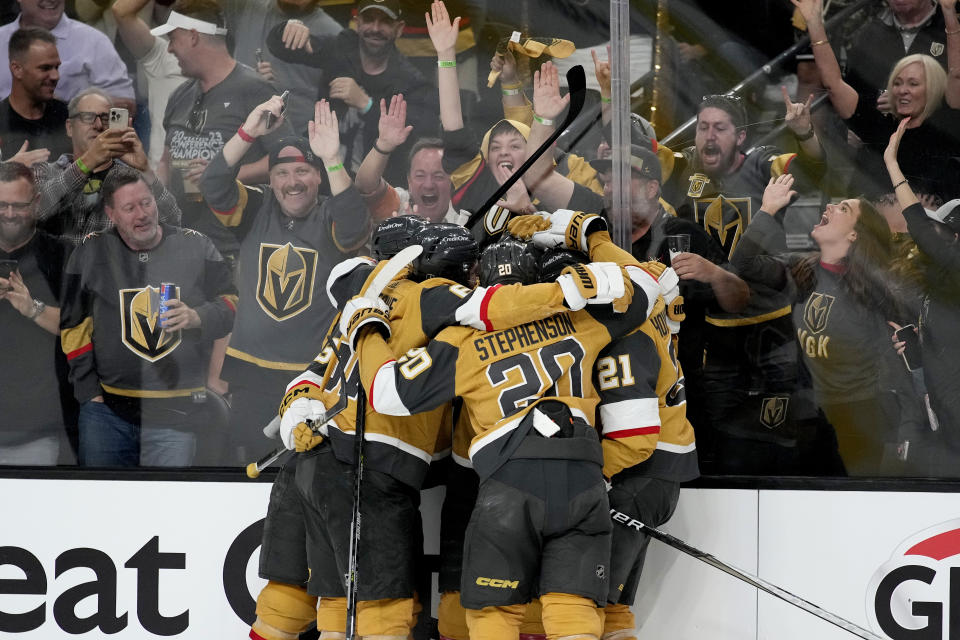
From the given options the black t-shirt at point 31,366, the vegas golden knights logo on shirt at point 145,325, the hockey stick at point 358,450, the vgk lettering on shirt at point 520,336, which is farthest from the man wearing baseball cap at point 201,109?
the vgk lettering on shirt at point 520,336

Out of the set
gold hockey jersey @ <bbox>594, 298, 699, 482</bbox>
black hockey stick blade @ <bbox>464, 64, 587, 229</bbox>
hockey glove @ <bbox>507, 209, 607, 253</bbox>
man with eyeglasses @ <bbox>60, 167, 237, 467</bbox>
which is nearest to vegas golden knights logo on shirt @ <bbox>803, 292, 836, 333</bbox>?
gold hockey jersey @ <bbox>594, 298, 699, 482</bbox>

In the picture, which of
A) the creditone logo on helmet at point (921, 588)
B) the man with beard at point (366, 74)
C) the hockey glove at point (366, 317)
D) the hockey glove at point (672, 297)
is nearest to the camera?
the hockey glove at point (366, 317)

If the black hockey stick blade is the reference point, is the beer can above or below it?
below

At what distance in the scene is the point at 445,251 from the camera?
2.72m

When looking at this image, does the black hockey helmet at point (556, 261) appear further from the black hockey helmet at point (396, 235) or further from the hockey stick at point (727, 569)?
the hockey stick at point (727, 569)

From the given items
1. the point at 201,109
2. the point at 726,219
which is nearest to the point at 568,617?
Result: the point at 726,219

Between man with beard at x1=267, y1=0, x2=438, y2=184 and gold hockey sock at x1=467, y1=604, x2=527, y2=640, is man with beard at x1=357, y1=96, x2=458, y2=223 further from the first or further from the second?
gold hockey sock at x1=467, y1=604, x2=527, y2=640

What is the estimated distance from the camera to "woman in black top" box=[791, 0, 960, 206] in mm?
3180

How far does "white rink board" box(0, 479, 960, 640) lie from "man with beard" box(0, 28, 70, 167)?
42.2 inches

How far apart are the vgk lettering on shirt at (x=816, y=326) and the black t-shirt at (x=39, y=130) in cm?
241

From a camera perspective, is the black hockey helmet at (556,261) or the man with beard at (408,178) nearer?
the black hockey helmet at (556,261)

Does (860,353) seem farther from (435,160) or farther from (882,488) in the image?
(435,160)

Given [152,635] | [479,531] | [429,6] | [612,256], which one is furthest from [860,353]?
[152,635]

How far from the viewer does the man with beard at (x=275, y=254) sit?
334cm
